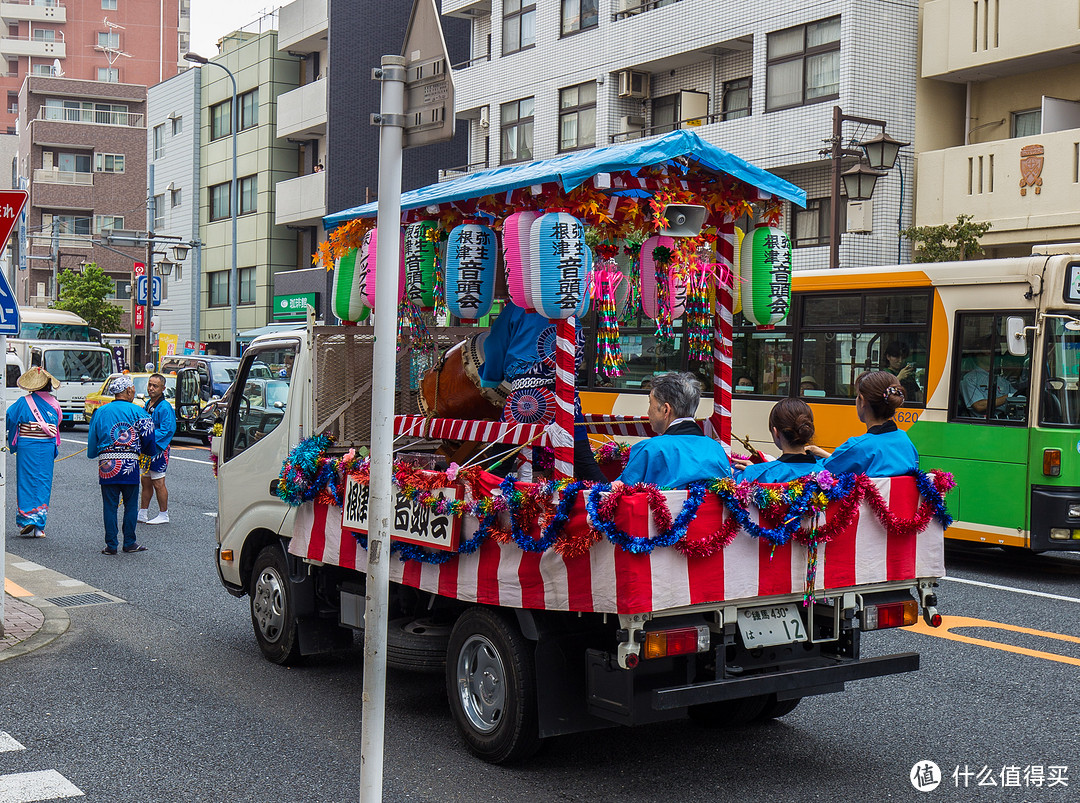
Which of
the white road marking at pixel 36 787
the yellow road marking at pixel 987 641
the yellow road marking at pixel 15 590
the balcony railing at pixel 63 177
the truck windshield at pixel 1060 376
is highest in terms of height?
the balcony railing at pixel 63 177

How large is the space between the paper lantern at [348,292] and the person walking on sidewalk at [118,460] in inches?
199

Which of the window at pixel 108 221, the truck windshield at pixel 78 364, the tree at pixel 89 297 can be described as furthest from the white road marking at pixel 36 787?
the window at pixel 108 221

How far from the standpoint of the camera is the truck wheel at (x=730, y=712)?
19.6ft

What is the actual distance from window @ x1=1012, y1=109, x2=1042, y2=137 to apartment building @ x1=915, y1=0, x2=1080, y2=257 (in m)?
0.02

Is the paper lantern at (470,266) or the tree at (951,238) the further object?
the tree at (951,238)

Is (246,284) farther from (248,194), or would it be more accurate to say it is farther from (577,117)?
(577,117)

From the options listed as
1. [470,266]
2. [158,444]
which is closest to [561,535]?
[470,266]

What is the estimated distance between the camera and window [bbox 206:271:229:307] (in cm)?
4638

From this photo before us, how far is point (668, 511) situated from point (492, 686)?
1.34 meters

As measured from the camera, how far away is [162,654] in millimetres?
7531

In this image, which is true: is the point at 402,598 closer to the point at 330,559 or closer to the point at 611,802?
the point at 330,559

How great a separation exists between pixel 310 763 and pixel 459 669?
810mm

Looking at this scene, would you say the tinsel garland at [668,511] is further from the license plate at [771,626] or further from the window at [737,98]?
the window at [737,98]

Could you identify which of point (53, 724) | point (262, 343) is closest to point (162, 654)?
point (53, 724)
